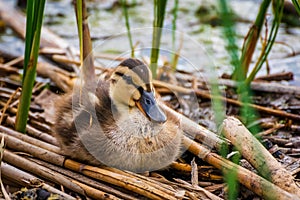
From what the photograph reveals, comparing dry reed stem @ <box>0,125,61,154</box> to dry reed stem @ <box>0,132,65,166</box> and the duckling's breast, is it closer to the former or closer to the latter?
dry reed stem @ <box>0,132,65,166</box>

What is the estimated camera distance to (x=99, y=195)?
2.76 meters

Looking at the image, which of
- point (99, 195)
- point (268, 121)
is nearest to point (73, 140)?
point (99, 195)

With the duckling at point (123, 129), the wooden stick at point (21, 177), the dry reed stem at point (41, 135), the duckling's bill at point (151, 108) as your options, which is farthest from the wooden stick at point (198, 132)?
the wooden stick at point (21, 177)

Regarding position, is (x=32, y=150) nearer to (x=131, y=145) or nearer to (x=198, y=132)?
(x=131, y=145)

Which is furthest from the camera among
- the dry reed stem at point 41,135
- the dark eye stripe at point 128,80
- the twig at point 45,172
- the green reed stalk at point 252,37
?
the green reed stalk at point 252,37

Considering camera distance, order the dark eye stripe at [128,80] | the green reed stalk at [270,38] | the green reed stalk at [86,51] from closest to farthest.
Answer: the dark eye stripe at [128,80]
the green reed stalk at [86,51]
the green reed stalk at [270,38]

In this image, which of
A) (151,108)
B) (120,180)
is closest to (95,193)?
(120,180)

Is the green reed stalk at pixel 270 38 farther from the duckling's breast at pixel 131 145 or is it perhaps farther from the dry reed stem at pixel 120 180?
the dry reed stem at pixel 120 180

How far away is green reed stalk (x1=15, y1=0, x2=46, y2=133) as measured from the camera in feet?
9.46

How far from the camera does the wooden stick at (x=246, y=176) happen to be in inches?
97.5

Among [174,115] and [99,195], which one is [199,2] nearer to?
[174,115]

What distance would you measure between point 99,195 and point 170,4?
4.42 m

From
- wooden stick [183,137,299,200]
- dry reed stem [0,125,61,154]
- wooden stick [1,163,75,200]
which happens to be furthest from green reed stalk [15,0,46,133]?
wooden stick [183,137,299,200]

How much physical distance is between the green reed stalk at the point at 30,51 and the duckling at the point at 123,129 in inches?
11.2
